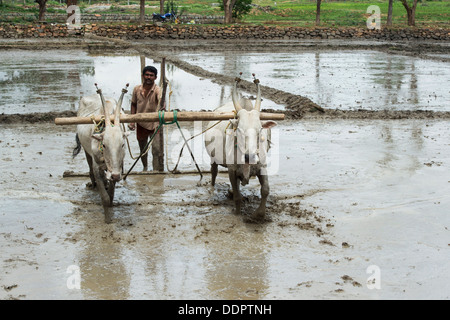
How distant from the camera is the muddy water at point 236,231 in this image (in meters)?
5.37

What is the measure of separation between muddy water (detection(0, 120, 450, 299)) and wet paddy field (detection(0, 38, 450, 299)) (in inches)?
0.6

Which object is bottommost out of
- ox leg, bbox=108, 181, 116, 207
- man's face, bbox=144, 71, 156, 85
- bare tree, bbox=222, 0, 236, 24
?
ox leg, bbox=108, 181, 116, 207

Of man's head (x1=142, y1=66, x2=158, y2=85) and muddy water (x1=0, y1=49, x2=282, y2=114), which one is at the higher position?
man's head (x1=142, y1=66, x2=158, y2=85)

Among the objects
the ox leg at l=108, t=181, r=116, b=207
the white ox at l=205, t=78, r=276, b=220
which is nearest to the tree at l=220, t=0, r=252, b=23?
the white ox at l=205, t=78, r=276, b=220

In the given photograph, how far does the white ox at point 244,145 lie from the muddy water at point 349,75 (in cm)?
733

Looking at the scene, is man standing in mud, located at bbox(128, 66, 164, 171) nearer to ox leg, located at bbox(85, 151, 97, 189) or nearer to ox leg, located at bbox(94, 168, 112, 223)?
ox leg, located at bbox(85, 151, 97, 189)

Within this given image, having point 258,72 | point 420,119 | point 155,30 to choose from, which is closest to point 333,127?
point 420,119

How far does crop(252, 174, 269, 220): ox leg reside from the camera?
6773mm

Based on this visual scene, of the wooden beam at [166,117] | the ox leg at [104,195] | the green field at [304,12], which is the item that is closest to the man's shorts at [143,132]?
the wooden beam at [166,117]

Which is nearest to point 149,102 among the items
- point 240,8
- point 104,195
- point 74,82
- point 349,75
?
point 104,195

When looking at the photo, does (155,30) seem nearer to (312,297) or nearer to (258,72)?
(258,72)

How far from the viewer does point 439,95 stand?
52.8 ft

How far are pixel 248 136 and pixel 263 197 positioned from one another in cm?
88
